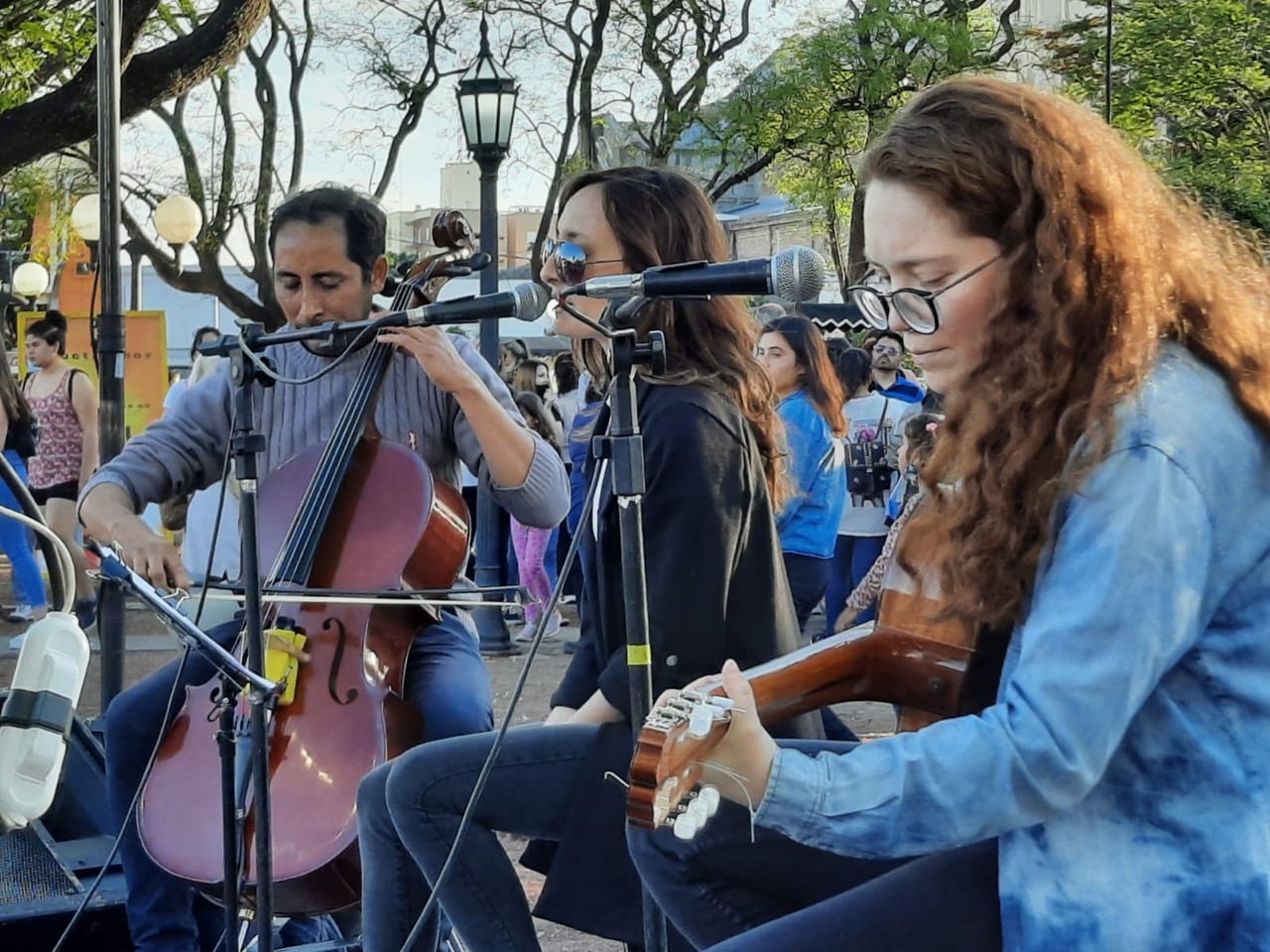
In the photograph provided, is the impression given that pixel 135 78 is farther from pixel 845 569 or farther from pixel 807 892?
pixel 807 892

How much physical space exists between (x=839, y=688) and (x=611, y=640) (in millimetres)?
807

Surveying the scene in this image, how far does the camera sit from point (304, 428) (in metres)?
3.45

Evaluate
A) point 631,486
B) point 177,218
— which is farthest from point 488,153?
point 177,218

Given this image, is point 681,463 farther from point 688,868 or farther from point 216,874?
point 216,874

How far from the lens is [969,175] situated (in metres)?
1.61

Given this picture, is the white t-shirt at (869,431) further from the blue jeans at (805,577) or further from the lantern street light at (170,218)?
the lantern street light at (170,218)

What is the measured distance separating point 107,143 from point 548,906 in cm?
372

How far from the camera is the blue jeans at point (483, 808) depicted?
2.52 metres

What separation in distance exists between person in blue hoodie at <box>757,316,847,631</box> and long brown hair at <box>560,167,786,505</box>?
2.65m

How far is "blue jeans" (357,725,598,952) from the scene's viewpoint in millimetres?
2518

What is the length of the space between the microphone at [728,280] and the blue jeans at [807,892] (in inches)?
27.7

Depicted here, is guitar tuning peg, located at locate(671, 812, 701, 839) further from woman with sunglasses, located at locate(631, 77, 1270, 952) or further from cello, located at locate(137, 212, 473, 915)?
cello, located at locate(137, 212, 473, 915)

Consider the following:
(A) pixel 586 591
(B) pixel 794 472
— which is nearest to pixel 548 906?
(A) pixel 586 591

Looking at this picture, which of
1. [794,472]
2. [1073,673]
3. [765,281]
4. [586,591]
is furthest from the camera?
[794,472]
